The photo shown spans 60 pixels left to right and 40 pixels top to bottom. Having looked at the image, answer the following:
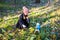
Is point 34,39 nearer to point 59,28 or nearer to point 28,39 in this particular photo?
point 28,39

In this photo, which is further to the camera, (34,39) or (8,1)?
(8,1)

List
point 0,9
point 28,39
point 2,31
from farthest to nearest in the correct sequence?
point 0,9, point 2,31, point 28,39

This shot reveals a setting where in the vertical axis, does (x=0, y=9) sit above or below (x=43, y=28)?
below

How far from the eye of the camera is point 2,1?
2442cm

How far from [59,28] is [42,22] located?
1.42 m

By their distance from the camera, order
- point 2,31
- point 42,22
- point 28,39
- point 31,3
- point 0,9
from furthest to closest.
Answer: point 31,3, point 0,9, point 42,22, point 2,31, point 28,39

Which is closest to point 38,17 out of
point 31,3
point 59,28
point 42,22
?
point 42,22

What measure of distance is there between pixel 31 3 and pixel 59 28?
12.6 m

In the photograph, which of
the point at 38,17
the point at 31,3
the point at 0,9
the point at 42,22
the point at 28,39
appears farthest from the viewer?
the point at 31,3

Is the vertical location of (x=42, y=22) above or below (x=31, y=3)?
above

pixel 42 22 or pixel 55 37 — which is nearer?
pixel 55 37

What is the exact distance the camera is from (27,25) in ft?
Answer: 37.9

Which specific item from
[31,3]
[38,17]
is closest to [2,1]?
[31,3]

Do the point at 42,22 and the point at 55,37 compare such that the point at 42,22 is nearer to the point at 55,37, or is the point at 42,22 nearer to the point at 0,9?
the point at 55,37
